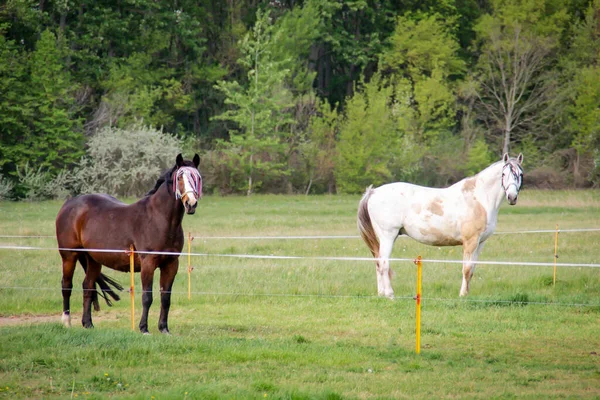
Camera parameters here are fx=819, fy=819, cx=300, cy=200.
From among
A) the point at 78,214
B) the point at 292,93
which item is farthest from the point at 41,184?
the point at 78,214

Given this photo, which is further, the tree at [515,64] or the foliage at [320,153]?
the tree at [515,64]

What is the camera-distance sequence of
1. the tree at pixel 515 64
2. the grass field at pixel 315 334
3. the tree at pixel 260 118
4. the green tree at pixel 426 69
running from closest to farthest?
the grass field at pixel 315 334, the tree at pixel 260 118, the green tree at pixel 426 69, the tree at pixel 515 64

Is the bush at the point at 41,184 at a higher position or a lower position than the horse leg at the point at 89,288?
lower

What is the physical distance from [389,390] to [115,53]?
50592mm

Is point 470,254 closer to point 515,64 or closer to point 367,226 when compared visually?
point 367,226

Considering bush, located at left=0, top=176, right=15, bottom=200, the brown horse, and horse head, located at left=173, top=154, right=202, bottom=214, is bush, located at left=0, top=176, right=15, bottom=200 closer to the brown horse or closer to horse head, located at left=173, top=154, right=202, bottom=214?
the brown horse

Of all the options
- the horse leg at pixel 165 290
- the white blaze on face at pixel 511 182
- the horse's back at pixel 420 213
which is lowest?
the horse leg at pixel 165 290

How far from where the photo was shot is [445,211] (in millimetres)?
15117

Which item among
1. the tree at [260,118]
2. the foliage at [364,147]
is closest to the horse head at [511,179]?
the tree at [260,118]

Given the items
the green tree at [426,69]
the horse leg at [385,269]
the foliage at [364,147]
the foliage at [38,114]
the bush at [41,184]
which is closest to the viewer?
the horse leg at [385,269]

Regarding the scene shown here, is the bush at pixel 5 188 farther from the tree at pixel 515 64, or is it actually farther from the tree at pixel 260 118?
the tree at pixel 515 64

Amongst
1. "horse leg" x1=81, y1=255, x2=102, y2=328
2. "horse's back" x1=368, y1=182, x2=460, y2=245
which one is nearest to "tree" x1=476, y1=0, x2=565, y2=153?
"horse's back" x1=368, y1=182, x2=460, y2=245

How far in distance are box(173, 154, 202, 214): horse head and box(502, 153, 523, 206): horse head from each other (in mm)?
6410

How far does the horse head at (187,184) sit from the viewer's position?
10.5 m
